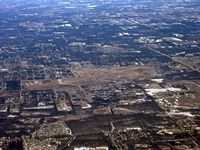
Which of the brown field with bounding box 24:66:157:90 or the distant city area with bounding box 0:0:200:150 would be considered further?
the brown field with bounding box 24:66:157:90

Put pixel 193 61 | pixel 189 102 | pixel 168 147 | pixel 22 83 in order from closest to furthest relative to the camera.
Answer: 1. pixel 168 147
2. pixel 189 102
3. pixel 22 83
4. pixel 193 61

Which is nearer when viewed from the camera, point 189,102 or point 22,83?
point 189,102

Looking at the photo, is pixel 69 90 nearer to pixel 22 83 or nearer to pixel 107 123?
pixel 22 83

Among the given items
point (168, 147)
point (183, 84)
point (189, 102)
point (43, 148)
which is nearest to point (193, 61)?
point (183, 84)

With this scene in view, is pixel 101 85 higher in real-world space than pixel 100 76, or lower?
higher

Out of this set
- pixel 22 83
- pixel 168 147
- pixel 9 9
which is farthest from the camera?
pixel 9 9

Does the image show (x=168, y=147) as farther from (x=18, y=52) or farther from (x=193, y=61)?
(x=18, y=52)

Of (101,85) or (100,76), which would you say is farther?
(100,76)

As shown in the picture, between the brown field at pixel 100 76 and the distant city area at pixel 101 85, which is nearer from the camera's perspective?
the distant city area at pixel 101 85
